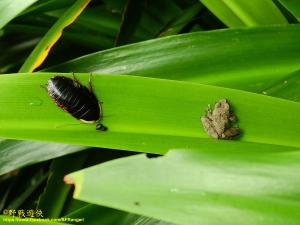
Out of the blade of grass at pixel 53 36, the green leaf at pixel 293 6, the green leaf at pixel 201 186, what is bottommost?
the green leaf at pixel 201 186

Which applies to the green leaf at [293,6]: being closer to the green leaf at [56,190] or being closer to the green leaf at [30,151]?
the green leaf at [30,151]

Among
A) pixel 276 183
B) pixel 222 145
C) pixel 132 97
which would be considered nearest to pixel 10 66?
pixel 132 97

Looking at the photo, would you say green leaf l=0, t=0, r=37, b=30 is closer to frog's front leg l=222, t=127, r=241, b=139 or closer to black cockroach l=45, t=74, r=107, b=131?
black cockroach l=45, t=74, r=107, b=131

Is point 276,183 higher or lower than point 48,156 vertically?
higher

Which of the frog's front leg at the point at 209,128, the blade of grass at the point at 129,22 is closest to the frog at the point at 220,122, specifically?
the frog's front leg at the point at 209,128

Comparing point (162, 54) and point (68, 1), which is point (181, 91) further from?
point (68, 1)

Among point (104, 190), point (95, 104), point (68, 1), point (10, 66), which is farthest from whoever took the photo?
point (10, 66)

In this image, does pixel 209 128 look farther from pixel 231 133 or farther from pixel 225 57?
pixel 225 57
